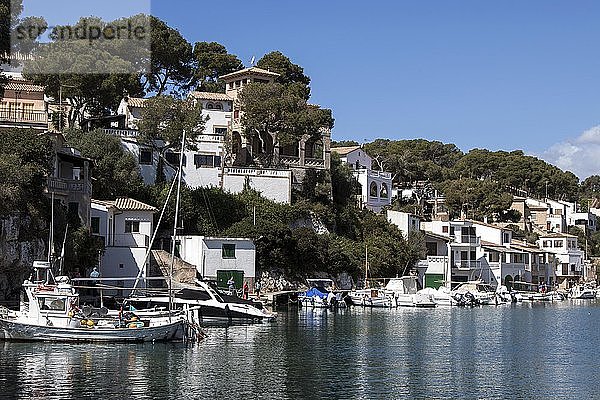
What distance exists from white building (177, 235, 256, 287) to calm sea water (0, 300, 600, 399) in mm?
14825

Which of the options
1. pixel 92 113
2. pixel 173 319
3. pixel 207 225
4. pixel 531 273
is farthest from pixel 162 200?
pixel 531 273

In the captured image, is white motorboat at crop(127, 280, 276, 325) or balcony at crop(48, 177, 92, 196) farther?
balcony at crop(48, 177, 92, 196)

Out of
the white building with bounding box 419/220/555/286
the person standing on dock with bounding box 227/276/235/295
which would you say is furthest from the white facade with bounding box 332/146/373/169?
the person standing on dock with bounding box 227/276/235/295

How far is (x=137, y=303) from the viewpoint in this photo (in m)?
49.2

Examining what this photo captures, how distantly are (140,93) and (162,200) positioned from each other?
19.0 meters

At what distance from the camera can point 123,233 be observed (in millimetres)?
63094

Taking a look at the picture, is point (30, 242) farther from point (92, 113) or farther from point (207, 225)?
point (92, 113)

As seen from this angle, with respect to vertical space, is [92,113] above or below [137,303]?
above

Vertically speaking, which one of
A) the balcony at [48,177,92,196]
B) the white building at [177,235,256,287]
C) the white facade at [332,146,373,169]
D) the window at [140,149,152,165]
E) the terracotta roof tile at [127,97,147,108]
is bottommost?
the white building at [177,235,256,287]

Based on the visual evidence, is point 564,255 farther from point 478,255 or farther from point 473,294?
point 473,294

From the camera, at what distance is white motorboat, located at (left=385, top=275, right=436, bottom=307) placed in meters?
77.4

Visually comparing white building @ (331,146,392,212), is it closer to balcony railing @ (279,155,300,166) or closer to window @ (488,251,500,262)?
balcony railing @ (279,155,300,166)

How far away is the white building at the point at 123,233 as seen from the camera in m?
61.3

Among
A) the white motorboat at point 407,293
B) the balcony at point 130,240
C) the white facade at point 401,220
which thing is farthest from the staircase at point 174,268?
the white facade at point 401,220
